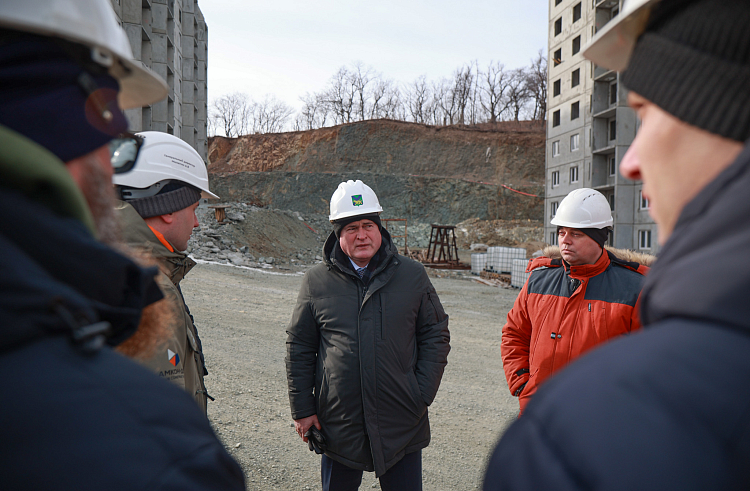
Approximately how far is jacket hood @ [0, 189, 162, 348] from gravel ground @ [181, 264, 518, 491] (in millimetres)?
3912

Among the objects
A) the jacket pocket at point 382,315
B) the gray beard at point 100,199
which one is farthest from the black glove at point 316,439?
the gray beard at point 100,199

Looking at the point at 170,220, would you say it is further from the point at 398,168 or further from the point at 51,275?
the point at 398,168

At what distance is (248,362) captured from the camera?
7.46m

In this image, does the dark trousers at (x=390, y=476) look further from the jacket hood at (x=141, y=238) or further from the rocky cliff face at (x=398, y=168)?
the rocky cliff face at (x=398, y=168)

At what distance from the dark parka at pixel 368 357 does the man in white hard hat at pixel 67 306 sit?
2.41 m

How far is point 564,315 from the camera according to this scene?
136 inches

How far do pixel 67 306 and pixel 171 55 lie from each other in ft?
102

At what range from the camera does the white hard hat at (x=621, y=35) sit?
3.41 feet

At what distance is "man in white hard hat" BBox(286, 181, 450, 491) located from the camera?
3225 millimetres

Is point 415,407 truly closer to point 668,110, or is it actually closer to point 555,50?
point 668,110

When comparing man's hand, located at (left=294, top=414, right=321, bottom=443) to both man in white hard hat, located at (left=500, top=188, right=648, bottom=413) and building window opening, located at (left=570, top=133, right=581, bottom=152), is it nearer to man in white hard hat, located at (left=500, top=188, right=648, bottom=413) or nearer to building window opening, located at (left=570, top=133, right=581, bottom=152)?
man in white hard hat, located at (left=500, top=188, right=648, bottom=413)

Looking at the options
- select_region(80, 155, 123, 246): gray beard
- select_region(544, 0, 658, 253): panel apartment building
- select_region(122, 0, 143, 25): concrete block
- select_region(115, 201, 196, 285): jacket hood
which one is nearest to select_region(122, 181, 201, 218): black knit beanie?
select_region(115, 201, 196, 285): jacket hood

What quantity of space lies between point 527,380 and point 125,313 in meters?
3.34

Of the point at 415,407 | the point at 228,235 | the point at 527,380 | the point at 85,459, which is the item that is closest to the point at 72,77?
the point at 85,459
